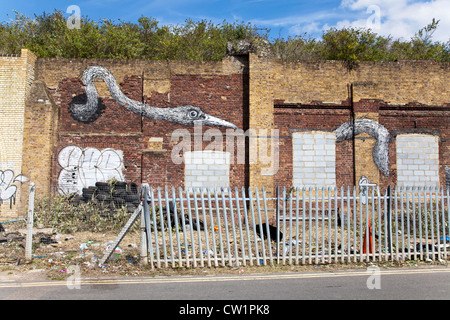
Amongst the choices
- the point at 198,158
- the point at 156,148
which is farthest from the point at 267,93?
the point at 156,148

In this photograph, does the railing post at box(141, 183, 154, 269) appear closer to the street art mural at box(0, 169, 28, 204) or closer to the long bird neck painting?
the long bird neck painting

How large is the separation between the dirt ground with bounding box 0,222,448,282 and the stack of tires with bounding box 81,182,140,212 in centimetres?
300

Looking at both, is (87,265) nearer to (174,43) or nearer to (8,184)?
(8,184)

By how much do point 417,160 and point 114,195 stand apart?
11.5 meters

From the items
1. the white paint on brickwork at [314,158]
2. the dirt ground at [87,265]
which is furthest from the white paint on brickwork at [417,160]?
the dirt ground at [87,265]

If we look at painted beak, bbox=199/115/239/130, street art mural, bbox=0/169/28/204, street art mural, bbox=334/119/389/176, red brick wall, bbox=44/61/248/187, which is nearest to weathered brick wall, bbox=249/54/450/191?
street art mural, bbox=334/119/389/176

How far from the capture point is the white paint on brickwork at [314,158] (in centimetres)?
1487

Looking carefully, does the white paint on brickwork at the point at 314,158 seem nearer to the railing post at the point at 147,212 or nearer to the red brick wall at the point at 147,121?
the red brick wall at the point at 147,121

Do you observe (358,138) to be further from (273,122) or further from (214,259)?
(214,259)

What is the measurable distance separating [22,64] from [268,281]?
1193 cm

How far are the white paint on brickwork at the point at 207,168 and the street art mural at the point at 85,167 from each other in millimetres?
2462

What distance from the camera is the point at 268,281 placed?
7125 mm

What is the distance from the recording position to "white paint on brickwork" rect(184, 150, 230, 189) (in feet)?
47.8

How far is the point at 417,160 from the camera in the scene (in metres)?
15.3
